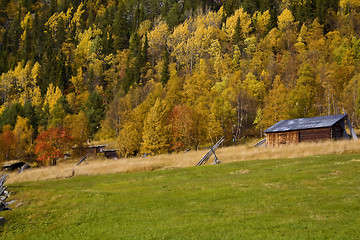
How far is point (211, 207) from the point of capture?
67.4 feet

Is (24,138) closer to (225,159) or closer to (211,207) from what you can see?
(225,159)

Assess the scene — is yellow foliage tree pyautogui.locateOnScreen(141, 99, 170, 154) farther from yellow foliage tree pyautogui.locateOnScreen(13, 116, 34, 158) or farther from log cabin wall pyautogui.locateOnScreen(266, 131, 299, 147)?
yellow foliage tree pyautogui.locateOnScreen(13, 116, 34, 158)

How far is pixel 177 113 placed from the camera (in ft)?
233

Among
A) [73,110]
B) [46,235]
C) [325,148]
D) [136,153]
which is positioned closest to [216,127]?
[136,153]

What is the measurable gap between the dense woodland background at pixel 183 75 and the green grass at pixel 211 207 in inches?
1399

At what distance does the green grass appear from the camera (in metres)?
16.0

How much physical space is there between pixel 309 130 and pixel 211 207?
37.9 meters

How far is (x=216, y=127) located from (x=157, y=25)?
374ft

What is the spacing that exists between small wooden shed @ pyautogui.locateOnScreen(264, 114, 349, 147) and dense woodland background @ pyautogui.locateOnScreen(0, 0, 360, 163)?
35.6ft

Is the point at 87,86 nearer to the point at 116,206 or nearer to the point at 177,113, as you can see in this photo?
the point at 177,113

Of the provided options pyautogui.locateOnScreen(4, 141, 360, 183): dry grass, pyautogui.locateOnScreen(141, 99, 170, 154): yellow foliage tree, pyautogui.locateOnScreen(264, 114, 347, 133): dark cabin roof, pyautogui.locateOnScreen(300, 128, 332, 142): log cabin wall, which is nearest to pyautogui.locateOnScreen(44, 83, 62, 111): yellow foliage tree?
pyautogui.locateOnScreen(141, 99, 170, 154): yellow foliage tree

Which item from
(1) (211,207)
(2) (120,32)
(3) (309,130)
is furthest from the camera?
(2) (120,32)

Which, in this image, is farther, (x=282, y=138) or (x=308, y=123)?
(x=282, y=138)

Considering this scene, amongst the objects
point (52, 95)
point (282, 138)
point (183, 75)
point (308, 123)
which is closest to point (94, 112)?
point (183, 75)
